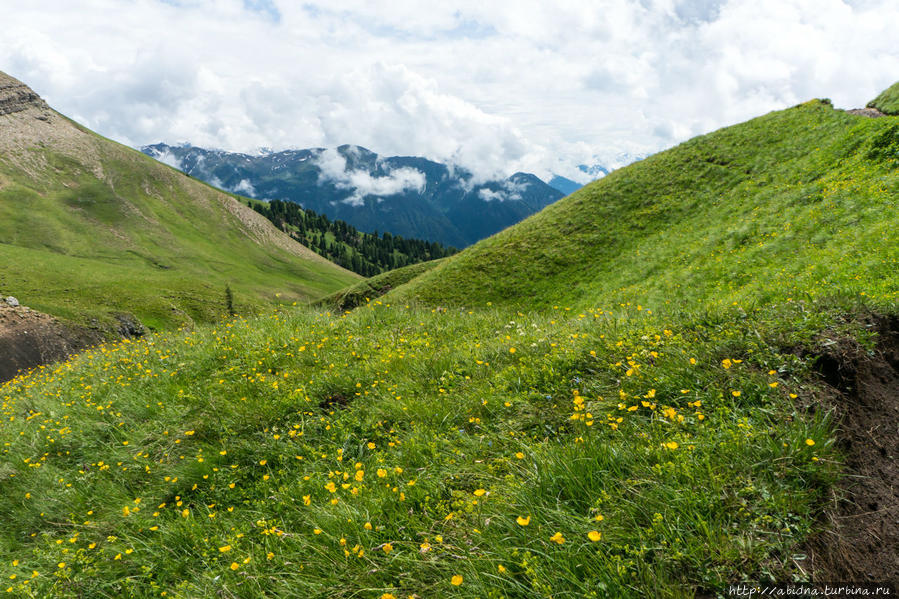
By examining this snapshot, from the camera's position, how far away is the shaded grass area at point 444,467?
2943 mm

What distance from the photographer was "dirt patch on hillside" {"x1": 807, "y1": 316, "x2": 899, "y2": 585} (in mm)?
2762

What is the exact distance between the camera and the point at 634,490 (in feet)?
10.5

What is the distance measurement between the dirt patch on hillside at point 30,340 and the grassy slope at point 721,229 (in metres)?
37.8

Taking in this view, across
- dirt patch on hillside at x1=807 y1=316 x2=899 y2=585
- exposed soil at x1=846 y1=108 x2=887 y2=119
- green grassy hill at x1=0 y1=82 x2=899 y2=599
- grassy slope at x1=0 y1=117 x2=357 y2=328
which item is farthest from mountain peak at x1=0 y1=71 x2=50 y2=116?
exposed soil at x1=846 y1=108 x2=887 y2=119

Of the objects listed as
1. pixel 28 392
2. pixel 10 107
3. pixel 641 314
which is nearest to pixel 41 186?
pixel 10 107

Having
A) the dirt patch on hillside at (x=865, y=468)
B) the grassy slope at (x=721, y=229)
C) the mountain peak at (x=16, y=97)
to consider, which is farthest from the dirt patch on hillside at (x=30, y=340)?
the mountain peak at (x=16, y=97)

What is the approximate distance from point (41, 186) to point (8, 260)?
7951 cm

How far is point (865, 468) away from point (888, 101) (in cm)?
4302

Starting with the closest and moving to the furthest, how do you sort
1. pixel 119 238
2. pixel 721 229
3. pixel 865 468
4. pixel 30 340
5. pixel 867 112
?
pixel 865 468 → pixel 721 229 → pixel 867 112 → pixel 30 340 → pixel 119 238

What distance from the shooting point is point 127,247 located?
123000mm

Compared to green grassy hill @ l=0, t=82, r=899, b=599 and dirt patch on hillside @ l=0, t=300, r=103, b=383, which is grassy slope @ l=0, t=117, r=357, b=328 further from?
green grassy hill @ l=0, t=82, r=899, b=599

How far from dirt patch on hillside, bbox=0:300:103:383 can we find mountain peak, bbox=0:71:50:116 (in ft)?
660

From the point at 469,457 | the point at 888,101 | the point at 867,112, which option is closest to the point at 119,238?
the point at 469,457

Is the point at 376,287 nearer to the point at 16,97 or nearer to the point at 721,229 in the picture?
the point at 721,229
